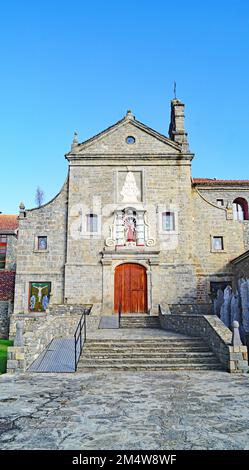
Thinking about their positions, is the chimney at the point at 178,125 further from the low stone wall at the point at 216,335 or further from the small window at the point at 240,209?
the low stone wall at the point at 216,335

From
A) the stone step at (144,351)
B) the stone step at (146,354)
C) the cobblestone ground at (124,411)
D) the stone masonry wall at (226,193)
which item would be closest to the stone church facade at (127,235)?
the stone masonry wall at (226,193)

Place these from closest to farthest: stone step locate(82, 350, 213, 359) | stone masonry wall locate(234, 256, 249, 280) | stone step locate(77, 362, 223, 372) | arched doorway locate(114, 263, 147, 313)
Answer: stone step locate(77, 362, 223, 372)
stone step locate(82, 350, 213, 359)
stone masonry wall locate(234, 256, 249, 280)
arched doorway locate(114, 263, 147, 313)

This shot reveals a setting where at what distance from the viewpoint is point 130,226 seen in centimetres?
1944

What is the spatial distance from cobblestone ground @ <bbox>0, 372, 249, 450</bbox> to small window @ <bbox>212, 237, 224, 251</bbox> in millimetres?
11130

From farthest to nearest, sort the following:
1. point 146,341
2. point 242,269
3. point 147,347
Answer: point 242,269 → point 146,341 → point 147,347

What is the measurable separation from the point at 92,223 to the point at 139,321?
6.05 metres

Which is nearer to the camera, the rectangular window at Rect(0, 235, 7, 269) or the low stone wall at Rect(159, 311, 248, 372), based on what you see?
the low stone wall at Rect(159, 311, 248, 372)

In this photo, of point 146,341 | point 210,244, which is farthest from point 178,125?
point 146,341

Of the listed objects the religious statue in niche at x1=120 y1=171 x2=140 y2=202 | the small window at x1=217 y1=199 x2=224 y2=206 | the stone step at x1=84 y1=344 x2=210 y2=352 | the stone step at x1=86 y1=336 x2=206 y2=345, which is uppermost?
the small window at x1=217 y1=199 x2=224 y2=206

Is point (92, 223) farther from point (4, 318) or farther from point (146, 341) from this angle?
point (146, 341)

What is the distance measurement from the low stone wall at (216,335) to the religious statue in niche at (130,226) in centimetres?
578

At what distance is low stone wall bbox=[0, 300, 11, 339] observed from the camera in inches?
746

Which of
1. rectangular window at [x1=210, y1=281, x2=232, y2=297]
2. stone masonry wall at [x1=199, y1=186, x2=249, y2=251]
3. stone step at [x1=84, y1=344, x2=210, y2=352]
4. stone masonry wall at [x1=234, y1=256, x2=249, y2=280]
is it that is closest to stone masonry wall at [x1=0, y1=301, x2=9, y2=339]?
stone step at [x1=84, y1=344, x2=210, y2=352]

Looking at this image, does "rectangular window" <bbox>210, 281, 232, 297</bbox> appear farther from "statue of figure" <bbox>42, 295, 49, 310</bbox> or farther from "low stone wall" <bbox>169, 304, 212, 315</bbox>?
"statue of figure" <bbox>42, 295, 49, 310</bbox>
